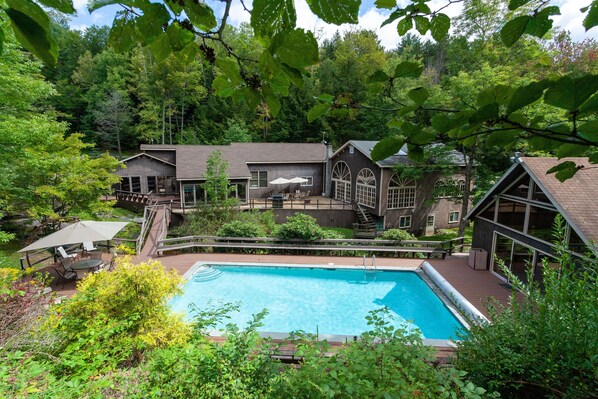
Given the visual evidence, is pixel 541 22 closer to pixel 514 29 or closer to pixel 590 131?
pixel 514 29

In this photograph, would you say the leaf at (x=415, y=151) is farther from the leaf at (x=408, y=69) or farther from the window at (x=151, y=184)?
the window at (x=151, y=184)

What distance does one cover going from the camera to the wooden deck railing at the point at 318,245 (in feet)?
40.8

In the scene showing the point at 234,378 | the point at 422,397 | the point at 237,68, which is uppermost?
the point at 237,68

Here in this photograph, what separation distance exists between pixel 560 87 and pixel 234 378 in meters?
3.93

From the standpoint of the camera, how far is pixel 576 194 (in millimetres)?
7750

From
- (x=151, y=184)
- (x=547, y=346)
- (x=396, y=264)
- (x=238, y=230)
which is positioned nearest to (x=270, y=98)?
(x=547, y=346)

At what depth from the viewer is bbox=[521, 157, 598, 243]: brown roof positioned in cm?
707

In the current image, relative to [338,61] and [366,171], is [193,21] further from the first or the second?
[338,61]

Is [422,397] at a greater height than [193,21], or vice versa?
[193,21]

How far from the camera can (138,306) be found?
4.96 metres

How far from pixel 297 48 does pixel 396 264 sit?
11796mm

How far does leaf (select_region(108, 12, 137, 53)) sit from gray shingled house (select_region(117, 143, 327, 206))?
18.6m

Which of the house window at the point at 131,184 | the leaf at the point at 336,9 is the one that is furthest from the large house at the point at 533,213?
the house window at the point at 131,184

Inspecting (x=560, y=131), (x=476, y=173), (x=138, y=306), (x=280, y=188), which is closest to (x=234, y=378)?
(x=138, y=306)
